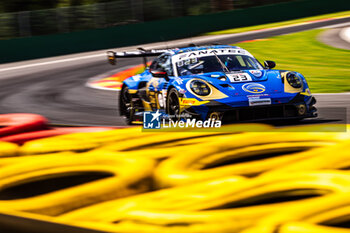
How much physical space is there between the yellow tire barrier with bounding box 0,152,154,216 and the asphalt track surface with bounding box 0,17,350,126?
330 cm

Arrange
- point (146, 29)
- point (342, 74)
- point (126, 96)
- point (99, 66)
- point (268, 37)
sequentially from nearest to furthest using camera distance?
point (126, 96) < point (342, 74) < point (99, 66) < point (268, 37) < point (146, 29)

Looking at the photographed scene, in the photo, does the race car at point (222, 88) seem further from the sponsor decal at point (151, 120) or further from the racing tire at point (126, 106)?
the racing tire at point (126, 106)

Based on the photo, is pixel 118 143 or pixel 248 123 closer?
pixel 118 143

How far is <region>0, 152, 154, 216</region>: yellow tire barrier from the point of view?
4.32m

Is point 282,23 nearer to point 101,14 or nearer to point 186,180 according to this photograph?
point 101,14

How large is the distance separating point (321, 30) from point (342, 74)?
11.7 meters

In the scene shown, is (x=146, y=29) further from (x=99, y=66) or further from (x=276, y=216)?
(x=276, y=216)

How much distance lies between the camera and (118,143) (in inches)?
Result: 243

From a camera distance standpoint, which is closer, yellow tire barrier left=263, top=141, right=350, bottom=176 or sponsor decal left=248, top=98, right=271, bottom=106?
yellow tire barrier left=263, top=141, right=350, bottom=176

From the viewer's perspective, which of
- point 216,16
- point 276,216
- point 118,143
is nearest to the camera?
point 276,216

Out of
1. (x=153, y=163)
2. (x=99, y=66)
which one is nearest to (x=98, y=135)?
(x=153, y=163)

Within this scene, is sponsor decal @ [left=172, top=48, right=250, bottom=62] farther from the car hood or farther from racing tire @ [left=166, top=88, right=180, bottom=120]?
racing tire @ [left=166, top=88, right=180, bottom=120]

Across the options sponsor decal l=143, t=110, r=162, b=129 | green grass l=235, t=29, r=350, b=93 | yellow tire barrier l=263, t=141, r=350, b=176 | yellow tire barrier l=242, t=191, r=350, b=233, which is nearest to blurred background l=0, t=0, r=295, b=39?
green grass l=235, t=29, r=350, b=93

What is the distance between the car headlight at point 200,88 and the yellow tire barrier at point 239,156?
59.3 inches
